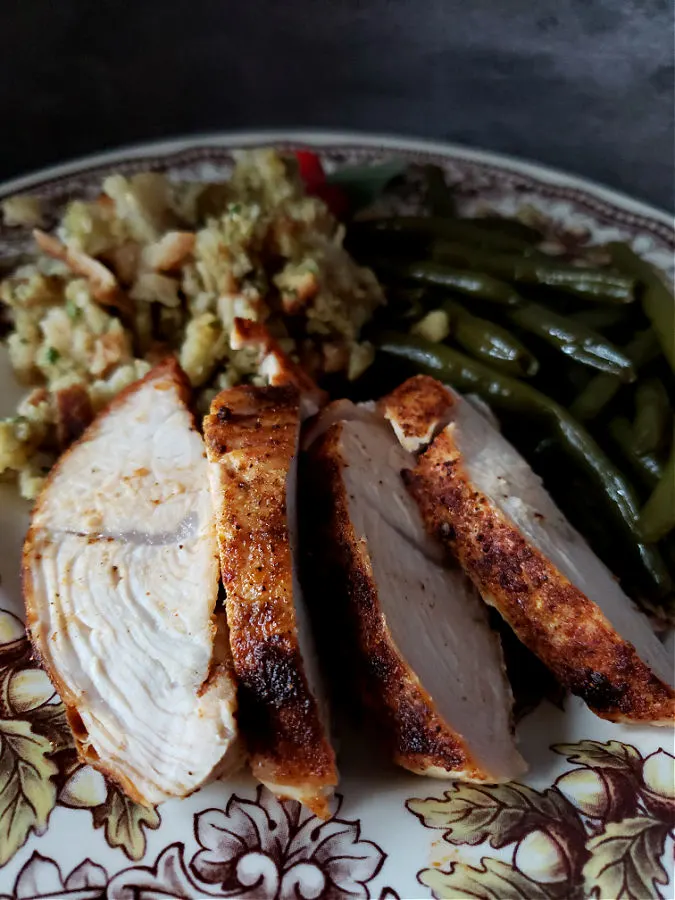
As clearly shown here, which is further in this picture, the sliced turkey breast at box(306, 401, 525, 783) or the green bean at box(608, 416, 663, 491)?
the green bean at box(608, 416, 663, 491)

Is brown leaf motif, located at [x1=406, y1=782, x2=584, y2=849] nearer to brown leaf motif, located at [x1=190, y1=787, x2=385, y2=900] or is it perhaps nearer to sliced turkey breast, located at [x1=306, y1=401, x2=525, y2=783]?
sliced turkey breast, located at [x1=306, y1=401, x2=525, y2=783]

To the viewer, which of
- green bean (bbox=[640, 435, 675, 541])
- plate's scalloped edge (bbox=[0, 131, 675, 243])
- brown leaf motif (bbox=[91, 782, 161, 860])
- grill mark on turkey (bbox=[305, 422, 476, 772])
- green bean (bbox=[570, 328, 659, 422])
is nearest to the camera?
brown leaf motif (bbox=[91, 782, 161, 860])

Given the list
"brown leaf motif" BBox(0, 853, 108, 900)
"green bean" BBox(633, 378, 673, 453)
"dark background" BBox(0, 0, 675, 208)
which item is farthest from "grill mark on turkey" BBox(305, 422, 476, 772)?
"dark background" BBox(0, 0, 675, 208)

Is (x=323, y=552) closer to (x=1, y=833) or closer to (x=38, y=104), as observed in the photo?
(x=1, y=833)

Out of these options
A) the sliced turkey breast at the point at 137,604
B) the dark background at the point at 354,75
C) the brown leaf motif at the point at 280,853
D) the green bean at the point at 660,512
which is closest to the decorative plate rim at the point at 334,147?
the dark background at the point at 354,75

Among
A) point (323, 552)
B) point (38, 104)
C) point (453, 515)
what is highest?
point (38, 104)

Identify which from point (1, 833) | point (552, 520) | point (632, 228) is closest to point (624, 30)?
point (632, 228)

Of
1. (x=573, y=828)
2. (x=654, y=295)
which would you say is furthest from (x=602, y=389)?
(x=573, y=828)

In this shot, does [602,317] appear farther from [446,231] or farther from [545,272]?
[446,231]
